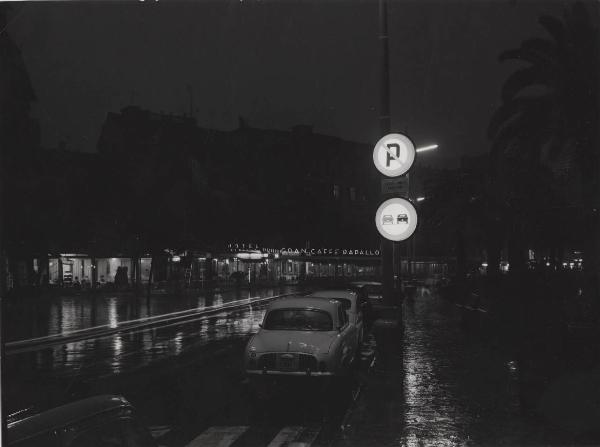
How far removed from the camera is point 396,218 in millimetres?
11945

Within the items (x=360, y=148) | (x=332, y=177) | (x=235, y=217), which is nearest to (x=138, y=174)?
(x=235, y=217)

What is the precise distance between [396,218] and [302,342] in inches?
119

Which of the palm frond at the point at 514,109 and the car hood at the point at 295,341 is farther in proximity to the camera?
the palm frond at the point at 514,109

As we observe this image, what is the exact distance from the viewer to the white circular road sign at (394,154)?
12.4m

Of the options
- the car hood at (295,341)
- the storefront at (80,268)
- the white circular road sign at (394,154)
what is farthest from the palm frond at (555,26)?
the storefront at (80,268)

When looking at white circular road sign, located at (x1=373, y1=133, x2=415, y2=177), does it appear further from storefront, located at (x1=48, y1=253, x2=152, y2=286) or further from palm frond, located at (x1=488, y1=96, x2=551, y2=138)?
storefront, located at (x1=48, y1=253, x2=152, y2=286)

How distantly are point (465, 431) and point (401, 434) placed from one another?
2.86 feet

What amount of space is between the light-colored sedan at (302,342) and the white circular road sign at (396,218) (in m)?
1.71

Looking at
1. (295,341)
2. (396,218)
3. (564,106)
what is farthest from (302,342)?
(564,106)

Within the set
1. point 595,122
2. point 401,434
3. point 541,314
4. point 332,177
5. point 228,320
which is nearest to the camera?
point 401,434

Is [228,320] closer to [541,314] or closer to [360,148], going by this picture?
[541,314]

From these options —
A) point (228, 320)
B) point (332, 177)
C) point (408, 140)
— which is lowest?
point (228, 320)

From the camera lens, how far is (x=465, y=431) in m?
8.34

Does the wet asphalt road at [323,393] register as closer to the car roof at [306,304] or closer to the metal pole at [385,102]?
the car roof at [306,304]
